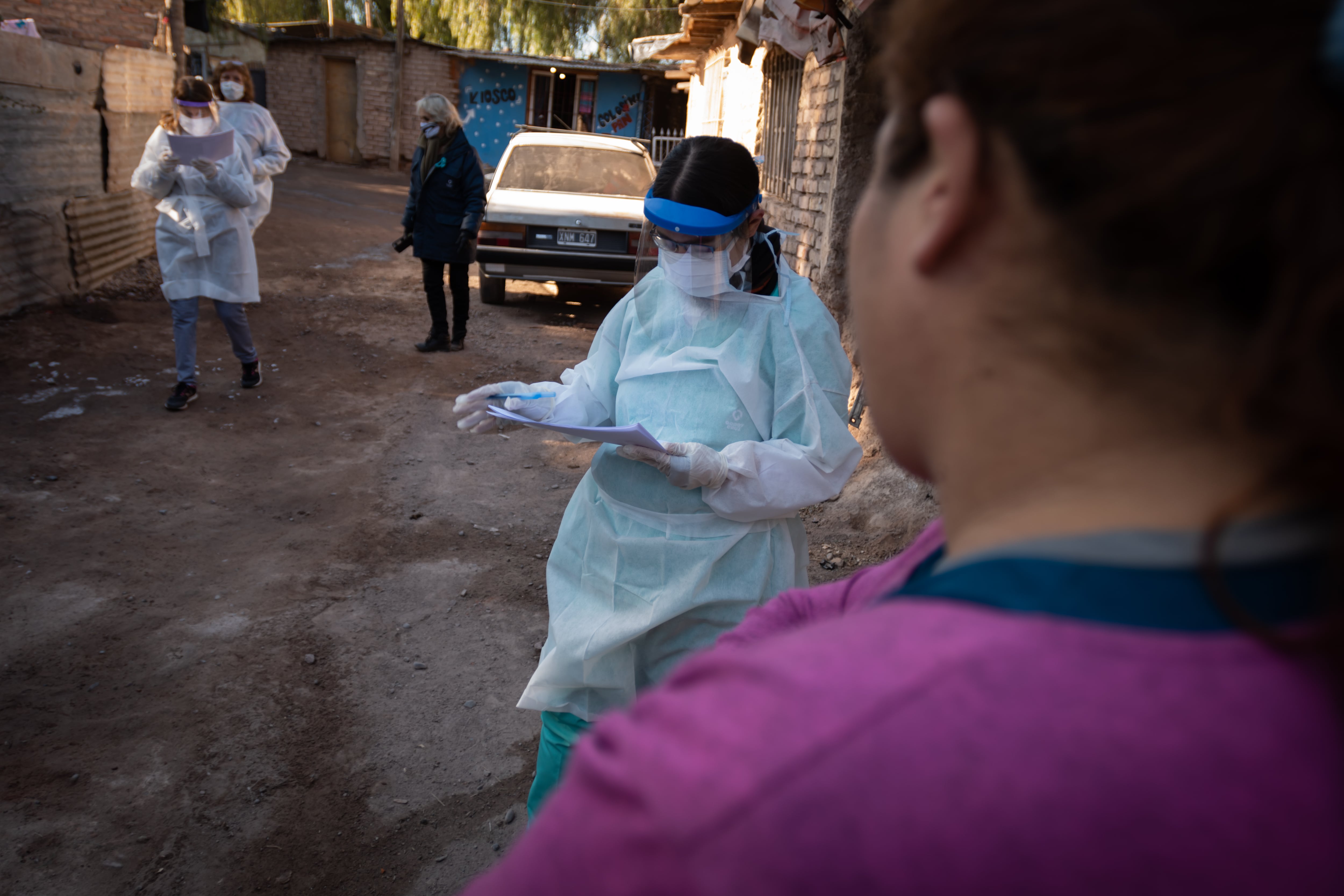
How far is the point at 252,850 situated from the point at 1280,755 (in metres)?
2.70

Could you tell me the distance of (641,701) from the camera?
534 millimetres

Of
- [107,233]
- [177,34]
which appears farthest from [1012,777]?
[177,34]

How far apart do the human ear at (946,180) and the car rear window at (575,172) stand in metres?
8.64

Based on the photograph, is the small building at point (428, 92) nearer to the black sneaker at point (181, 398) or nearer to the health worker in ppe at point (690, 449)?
the black sneaker at point (181, 398)

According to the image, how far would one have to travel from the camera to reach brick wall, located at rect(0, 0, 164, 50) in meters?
8.16

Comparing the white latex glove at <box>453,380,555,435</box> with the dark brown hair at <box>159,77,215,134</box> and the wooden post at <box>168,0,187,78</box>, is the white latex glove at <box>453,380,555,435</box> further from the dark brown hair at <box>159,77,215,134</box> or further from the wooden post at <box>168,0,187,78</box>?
the wooden post at <box>168,0,187,78</box>

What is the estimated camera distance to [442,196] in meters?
7.04

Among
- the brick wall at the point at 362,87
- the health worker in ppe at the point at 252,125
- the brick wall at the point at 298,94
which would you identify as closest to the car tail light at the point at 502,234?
the health worker in ppe at the point at 252,125

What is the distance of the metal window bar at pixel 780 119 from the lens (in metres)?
7.55

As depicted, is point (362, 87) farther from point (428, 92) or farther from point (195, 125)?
point (195, 125)

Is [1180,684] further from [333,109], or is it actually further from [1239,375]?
[333,109]

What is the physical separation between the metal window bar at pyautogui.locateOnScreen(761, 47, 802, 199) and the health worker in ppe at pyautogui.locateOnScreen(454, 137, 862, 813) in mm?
5465

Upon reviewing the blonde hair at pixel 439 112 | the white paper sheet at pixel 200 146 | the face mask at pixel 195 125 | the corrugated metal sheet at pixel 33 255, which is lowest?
the corrugated metal sheet at pixel 33 255

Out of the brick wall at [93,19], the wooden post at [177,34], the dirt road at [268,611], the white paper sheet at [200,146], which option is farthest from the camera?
the wooden post at [177,34]
